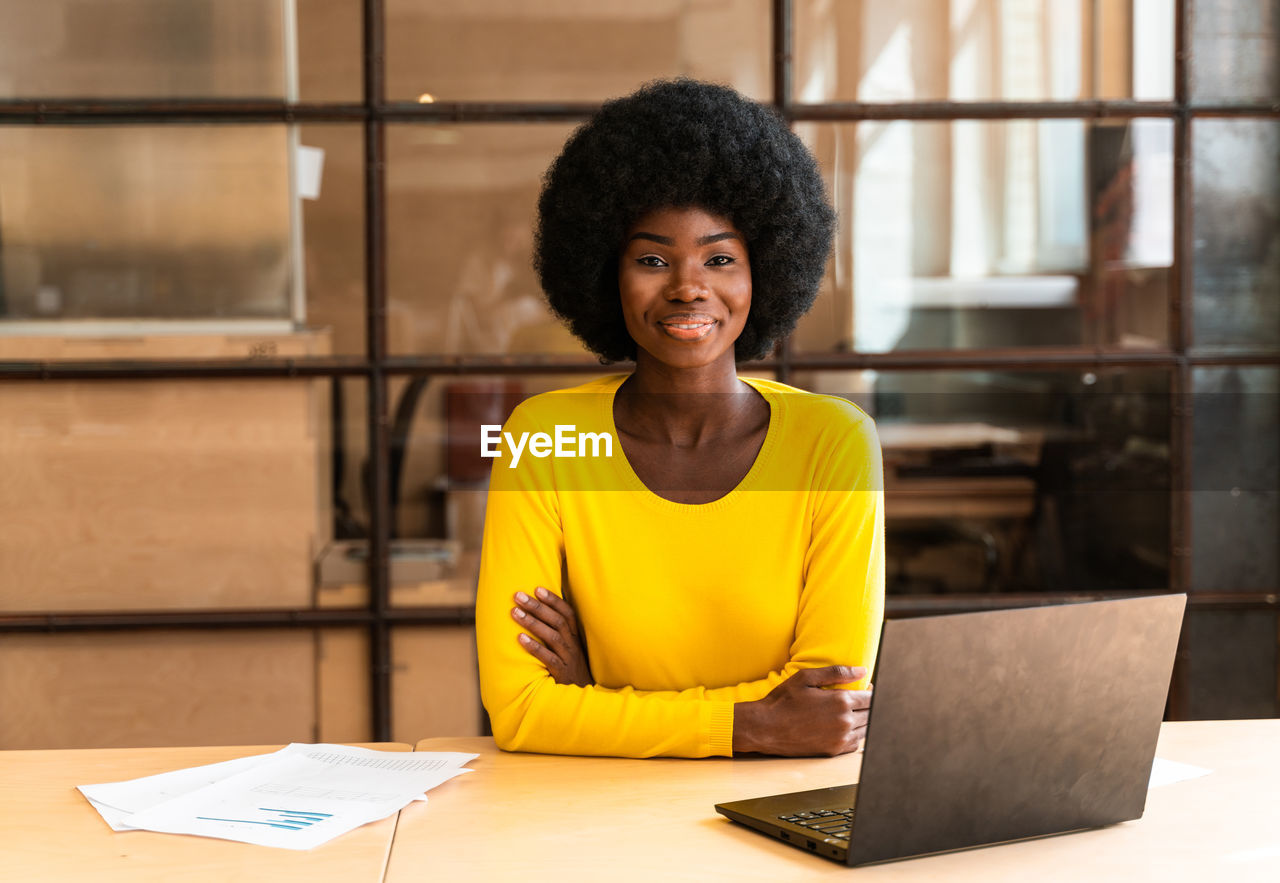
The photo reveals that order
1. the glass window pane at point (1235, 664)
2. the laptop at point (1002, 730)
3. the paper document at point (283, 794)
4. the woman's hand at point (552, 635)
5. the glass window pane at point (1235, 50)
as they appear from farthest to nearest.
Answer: the glass window pane at point (1235, 664) → the glass window pane at point (1235, 50) → the woman's hand at point (552, 635) → the paper document at point (283, 794) → the laptop at point (1002, 730)

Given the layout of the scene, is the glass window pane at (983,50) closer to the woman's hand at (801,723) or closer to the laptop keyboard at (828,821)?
the woman's hand at (801,723)

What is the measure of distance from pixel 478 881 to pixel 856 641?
690mm

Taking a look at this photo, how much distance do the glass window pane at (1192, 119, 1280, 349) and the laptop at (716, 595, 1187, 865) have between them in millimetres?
2051

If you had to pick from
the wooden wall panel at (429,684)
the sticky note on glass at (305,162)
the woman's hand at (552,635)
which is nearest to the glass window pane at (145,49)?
the sticky note on glass at (305,162)

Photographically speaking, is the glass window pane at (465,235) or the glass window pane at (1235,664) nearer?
the glass window pane at (465,235)

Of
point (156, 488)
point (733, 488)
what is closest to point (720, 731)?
point (733, 488)

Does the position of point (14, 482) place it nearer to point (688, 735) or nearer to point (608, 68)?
point (608, 68)

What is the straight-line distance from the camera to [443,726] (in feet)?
9.48

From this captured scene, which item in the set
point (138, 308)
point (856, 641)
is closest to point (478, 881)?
point (856, 641)

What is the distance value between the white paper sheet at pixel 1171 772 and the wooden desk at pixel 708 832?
15mm

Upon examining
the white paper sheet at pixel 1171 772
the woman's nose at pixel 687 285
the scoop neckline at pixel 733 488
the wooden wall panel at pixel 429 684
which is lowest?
the wooden wall panel at pixel 429 684

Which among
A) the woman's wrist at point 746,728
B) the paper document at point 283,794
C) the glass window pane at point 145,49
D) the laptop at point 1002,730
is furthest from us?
the glass window pane at point 145,49

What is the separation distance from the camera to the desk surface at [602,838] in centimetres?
108

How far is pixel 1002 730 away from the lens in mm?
1063
